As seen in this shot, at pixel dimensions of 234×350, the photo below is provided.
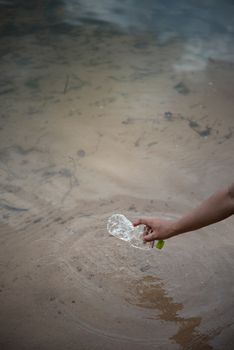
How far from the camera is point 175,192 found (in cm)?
335

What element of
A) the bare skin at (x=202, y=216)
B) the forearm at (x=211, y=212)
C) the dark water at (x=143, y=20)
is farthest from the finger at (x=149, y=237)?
the dark water at (x=143, y=20)

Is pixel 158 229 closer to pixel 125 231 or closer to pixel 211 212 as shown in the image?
pixel 211 212

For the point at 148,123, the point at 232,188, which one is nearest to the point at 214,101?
the point at 148,123

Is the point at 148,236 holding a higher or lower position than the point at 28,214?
higher

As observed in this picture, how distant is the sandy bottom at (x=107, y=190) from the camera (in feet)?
7.82

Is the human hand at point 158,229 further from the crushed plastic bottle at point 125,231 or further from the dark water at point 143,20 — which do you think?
Result: the dark water at point 143,20

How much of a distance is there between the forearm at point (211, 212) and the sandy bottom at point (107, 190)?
0.67 meters

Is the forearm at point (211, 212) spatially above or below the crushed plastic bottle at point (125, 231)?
above

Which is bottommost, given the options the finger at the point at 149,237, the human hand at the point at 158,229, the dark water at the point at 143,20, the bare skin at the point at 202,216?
the dark water at the point at 143,20

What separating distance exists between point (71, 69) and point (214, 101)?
1.76m

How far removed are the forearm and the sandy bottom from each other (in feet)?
2.20

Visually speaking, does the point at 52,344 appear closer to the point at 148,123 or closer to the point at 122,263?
the point at 122,263

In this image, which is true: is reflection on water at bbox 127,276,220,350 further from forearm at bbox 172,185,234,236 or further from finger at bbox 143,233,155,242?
forearm at bbox 172,185,234,236

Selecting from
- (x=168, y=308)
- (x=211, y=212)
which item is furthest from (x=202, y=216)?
(x=168, y=308)
